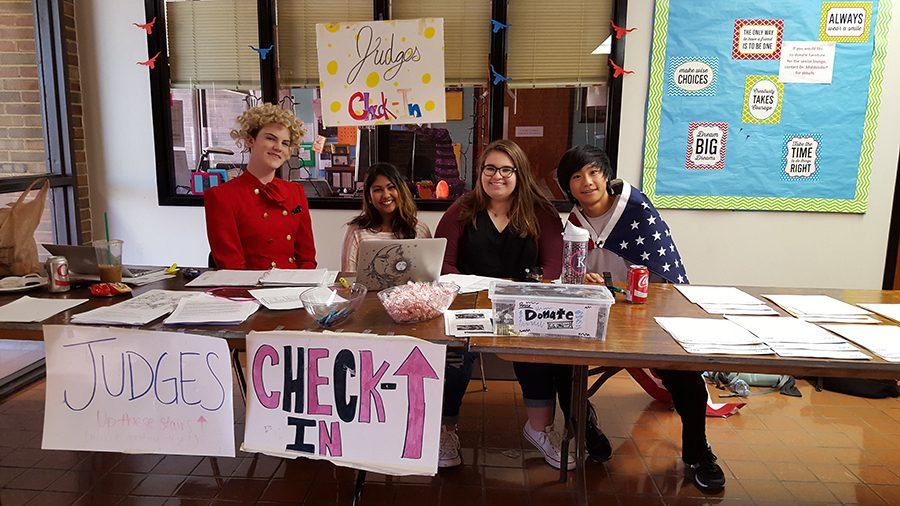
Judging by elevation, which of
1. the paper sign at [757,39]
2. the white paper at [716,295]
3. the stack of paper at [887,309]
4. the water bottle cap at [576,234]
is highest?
the paper sign at [757,39]

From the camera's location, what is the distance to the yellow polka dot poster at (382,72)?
312 centimetres

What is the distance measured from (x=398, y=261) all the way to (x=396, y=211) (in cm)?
76

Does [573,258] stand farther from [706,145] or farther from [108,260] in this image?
[706,145]

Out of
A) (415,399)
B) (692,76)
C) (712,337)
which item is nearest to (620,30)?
(692,76)

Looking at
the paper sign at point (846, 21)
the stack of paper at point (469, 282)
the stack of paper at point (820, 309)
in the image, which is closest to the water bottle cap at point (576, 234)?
the stack of paper at point (469, 282)

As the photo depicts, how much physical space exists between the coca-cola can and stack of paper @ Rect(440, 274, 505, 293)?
0.44 meters

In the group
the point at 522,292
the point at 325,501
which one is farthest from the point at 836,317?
the point at 325,501

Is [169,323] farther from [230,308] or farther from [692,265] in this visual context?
[692,265]

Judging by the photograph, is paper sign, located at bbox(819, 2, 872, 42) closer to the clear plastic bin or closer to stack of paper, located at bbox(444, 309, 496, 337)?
the clear plastic bin

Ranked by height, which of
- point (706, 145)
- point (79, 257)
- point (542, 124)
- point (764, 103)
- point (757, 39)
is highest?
point (757, 39)

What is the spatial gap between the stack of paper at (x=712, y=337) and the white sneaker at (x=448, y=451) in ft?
2.95

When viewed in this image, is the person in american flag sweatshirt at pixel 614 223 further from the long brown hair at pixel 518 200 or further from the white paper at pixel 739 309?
the white paper at pixel 739 309

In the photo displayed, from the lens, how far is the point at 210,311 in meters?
1.63

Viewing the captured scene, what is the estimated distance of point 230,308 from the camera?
167 cm
